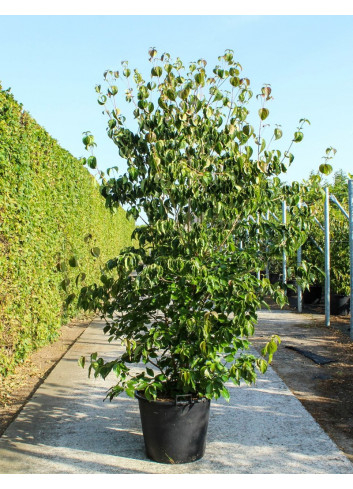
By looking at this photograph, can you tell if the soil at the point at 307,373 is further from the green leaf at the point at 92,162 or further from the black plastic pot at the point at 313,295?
the black plastic pot at the point at 313,295

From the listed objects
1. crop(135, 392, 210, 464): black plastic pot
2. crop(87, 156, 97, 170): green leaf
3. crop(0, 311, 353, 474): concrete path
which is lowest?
crop(0, 311, 353, 474): concrete path

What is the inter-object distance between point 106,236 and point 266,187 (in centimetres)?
976

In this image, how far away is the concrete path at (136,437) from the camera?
3391mm

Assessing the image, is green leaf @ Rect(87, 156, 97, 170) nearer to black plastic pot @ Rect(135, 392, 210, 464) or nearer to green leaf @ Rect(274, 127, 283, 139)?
green leaf @ Rect(274, 127, 283, 139)

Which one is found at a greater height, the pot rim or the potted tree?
the potted tree

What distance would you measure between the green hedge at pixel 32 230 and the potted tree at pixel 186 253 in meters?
0.44

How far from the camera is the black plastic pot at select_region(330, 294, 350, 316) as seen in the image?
10.9 meters

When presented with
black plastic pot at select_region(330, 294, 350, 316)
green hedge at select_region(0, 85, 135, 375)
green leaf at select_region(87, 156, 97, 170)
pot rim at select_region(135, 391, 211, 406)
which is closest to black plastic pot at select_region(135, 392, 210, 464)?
pot rim at select_region(135, 391, 211, 406)

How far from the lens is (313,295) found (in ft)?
42.5

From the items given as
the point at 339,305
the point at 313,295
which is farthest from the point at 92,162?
the point at 313,295

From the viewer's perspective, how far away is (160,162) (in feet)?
11.1

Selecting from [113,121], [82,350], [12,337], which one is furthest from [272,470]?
[82,350]

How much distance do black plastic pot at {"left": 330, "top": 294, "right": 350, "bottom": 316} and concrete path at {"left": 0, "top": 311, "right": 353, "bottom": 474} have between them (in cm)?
602

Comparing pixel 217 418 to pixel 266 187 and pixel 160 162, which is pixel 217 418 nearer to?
pixel 266 187
